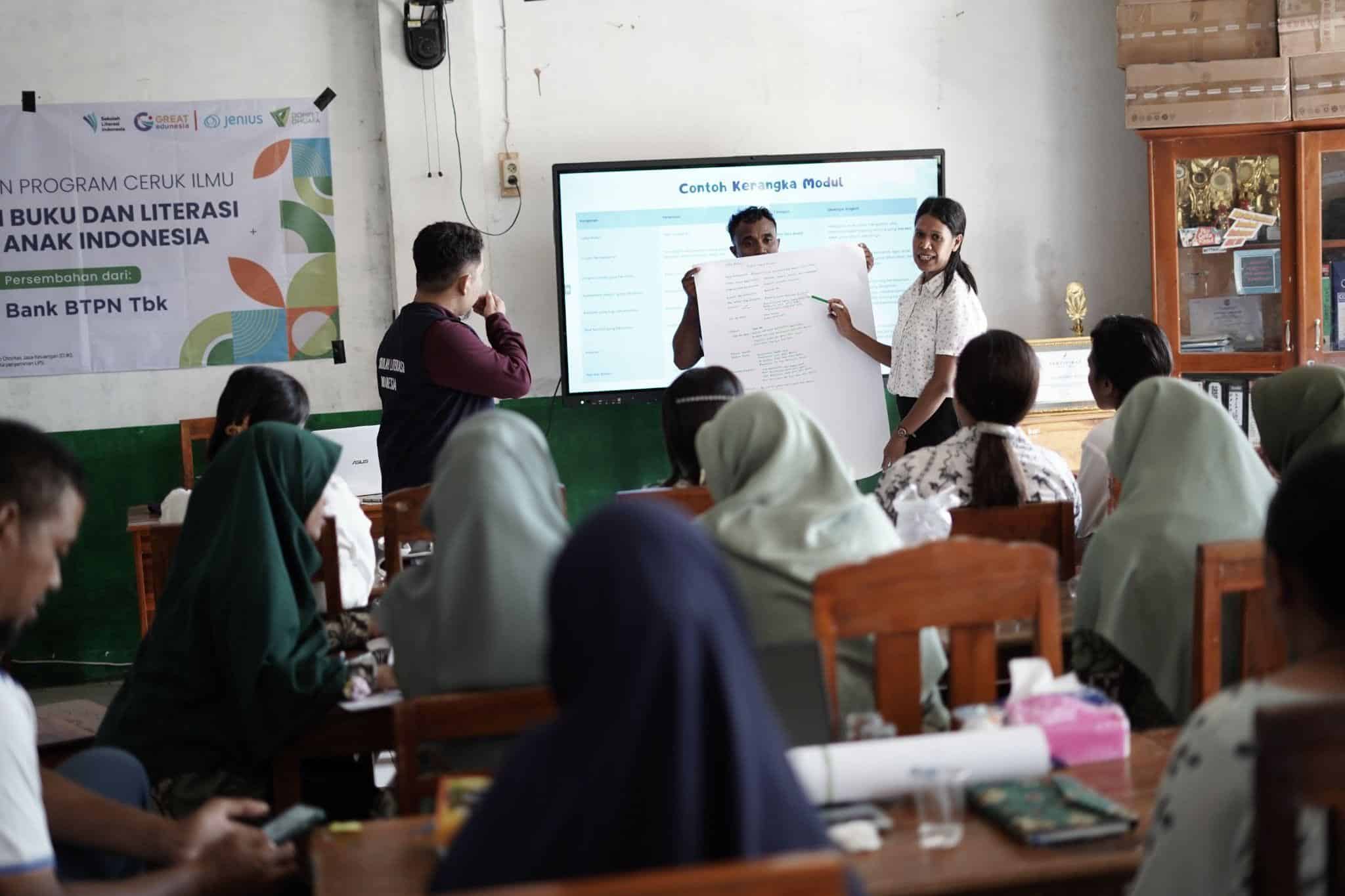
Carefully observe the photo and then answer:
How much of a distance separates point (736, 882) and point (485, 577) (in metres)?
1.08

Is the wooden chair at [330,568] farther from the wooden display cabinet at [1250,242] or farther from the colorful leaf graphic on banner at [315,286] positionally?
the wooden display cabinet at [1250,242]

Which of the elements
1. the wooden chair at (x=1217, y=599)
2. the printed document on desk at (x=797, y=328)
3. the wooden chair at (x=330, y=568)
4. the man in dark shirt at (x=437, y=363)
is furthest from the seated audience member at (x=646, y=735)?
the printed document on desk at (x=797, y=328)

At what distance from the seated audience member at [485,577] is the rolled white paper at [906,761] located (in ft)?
1.48

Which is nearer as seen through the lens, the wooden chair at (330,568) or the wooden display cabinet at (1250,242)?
the wooden chair at (330,568)

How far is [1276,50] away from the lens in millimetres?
5090

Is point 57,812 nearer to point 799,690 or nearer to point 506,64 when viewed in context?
point 799,690

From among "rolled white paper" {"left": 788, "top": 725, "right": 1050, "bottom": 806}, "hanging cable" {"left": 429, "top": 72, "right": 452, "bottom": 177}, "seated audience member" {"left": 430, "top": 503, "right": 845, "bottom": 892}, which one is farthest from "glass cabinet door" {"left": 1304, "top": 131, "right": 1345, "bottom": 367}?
"seated audience member" {"left": 430, "top": 503, "right": 845, "bottom": 892}

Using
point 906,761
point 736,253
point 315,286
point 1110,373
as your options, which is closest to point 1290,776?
point 906,761

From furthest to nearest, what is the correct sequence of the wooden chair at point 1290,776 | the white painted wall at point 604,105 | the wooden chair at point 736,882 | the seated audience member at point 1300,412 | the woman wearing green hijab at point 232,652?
the white painted wall at point 604,105, the seated audience member at point 1300,412, the woman wearing green hijab at point 232,652, the wooden chair at point 1290,776, the wooden chair at point 736,882

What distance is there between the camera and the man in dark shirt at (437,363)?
376 cm

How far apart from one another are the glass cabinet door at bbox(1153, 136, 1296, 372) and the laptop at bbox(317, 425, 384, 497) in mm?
3186

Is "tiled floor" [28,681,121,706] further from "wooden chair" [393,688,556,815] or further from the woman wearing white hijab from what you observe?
"wooden chair" [393,688,556,815]

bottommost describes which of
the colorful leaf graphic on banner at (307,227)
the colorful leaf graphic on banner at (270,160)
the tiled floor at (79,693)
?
the tiled floor at (79,693)

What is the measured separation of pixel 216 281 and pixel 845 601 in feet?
13.2
